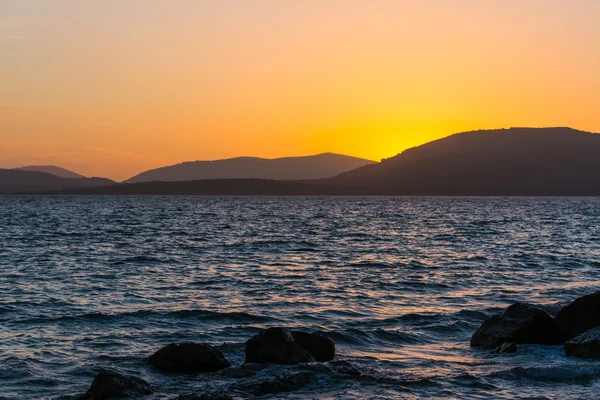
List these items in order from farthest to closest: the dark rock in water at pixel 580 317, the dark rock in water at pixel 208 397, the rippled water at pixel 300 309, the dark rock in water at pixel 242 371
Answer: the dark rock in water at pixel 580 317 < the dark rock in water at pixel 242 371 < the rippled water at pixel 300 309 < the dark rock in water at pixel 208 397

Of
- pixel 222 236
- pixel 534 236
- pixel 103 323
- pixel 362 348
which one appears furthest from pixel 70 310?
pixel 534 236

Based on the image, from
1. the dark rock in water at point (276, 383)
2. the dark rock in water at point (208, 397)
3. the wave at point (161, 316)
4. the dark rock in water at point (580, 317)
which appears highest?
the dark rock in water at point (580, 317)

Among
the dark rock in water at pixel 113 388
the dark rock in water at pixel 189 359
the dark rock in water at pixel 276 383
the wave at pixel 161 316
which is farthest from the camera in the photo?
the wave at pixel 161 316

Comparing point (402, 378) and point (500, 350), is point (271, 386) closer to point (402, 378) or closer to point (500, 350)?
point (402, 378)

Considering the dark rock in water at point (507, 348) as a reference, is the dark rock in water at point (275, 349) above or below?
above

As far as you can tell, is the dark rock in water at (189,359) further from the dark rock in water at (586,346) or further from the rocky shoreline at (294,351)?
the dark rock in water at (586,346)

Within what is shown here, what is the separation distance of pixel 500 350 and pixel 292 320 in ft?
20.4

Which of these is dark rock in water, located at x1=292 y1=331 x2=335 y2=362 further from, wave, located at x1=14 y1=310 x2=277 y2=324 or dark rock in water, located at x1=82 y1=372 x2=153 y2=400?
wave, located at x1=14 y1=310 x2=277 y2=324

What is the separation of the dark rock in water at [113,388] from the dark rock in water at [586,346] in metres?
9.49

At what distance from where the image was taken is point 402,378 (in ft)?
46.3

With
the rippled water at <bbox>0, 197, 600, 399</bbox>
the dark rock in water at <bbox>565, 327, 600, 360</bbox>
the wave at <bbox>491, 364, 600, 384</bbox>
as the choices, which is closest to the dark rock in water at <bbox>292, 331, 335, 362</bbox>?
the rippled water at <bbox>0, 197, 600, 399</bbox>

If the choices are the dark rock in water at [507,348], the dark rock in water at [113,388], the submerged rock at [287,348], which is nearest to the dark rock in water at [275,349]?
the submerged rock at [287,348]

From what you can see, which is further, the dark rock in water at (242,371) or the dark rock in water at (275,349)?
the dark rock in water at (275,349)

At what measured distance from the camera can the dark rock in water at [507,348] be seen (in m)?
16.4
